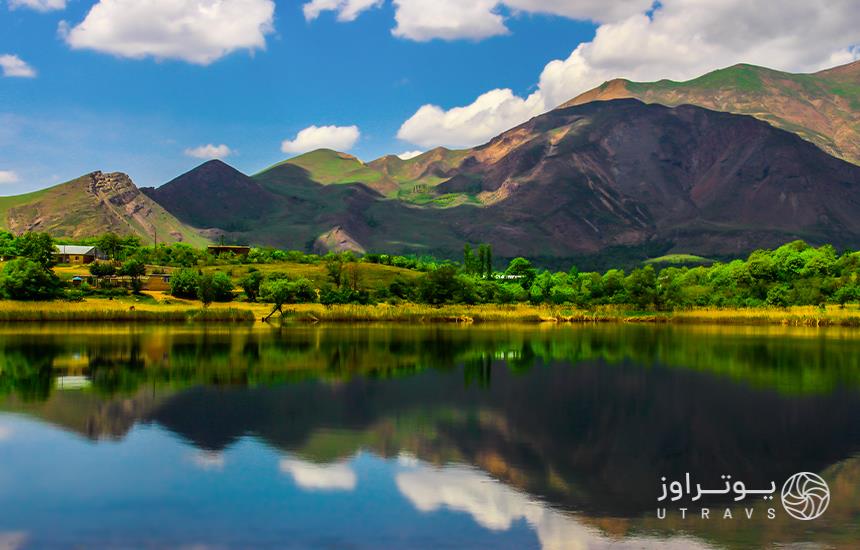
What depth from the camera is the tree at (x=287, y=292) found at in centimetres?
11450

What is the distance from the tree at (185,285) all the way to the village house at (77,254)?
190 ft

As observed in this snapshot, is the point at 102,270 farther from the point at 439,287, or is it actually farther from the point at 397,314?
the point at 439,287

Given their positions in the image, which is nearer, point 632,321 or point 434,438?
point 434,438

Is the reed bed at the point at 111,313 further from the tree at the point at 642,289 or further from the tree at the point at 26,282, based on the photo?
the tree at the point at 642,289

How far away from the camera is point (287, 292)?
116m

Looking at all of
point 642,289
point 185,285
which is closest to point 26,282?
point 185,285

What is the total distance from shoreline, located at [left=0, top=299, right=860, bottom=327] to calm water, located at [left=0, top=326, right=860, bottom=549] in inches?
1506

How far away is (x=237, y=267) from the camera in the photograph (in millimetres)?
156375

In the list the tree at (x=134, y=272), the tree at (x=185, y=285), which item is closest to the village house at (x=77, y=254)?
the tree at (x=134, y=272)

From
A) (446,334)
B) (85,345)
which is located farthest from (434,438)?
(446,334)

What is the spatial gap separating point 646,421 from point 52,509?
25.6 meters

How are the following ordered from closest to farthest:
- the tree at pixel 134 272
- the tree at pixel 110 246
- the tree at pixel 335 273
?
the tree at pixel 134 272 → the tree at pixel 335 273 → the tree at pixel 110 246

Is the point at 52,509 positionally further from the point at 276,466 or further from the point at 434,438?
the point at 434,438

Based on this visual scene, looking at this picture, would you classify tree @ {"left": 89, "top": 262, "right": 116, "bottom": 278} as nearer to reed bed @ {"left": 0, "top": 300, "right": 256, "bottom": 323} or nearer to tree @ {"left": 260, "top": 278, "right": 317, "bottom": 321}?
reed bed @ {"left": 0, "top": 300, "right": 256, "bottom": 323}
